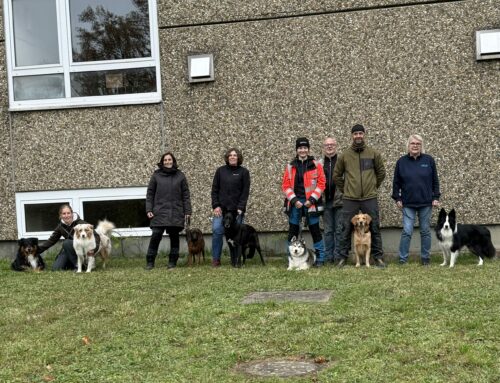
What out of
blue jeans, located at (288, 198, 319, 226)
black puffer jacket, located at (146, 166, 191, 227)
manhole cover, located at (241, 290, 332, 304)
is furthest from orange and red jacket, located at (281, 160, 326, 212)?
manhole cover, located at (241, 290, 332, 304)

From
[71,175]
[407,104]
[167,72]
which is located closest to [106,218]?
[71,175]

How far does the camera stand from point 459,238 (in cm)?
966

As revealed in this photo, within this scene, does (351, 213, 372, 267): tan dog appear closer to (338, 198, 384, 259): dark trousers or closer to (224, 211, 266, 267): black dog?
(338, 198, 384, 259): dark trousers

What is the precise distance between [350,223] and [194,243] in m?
2.60

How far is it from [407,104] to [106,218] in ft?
18.4

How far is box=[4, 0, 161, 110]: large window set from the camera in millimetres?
11805

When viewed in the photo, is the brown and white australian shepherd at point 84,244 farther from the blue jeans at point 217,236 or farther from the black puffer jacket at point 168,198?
the blue jeans at point 217,236

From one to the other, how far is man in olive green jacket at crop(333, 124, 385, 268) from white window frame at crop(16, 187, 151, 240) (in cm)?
375

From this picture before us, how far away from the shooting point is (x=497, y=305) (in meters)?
6.26

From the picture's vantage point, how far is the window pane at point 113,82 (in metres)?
11.8

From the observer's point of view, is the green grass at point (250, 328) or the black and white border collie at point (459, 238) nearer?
the green grass at point (250, 328)

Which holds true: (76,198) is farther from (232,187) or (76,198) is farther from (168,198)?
(232,187)

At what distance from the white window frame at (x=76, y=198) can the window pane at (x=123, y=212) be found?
0.08 meters

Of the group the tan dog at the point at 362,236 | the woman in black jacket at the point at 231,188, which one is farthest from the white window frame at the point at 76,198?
the tan dog at the point at 362,236
